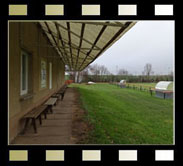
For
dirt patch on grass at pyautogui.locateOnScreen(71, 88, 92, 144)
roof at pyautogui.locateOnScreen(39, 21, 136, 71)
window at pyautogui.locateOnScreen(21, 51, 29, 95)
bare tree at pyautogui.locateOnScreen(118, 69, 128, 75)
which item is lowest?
dirt patch on grass at pyautogui.locateOnScreen(71, 88, 92, 144)

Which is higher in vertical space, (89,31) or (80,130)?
(89,31)

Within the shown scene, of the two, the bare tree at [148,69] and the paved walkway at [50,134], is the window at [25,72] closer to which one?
the paved walkway at [50,134]

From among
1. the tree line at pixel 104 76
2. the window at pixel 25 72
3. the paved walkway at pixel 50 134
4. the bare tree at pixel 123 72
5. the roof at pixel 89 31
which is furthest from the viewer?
the bare tree at pixel 123 72

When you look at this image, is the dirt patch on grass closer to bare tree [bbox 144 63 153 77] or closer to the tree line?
the tree line

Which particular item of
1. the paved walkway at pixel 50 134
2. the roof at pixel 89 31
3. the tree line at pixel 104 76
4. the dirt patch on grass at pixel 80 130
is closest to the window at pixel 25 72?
the paved walkway at pixel 50 134

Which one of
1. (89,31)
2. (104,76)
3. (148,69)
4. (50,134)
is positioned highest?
(148,69)

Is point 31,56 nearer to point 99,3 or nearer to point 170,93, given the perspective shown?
point 99,3

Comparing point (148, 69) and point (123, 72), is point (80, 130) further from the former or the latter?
point (123, 72)

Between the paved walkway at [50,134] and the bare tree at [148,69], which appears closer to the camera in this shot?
the paved walkway at [50,134]

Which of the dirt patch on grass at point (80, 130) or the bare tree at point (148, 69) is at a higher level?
the bare tree at point (148, 69)

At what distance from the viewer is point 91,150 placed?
61.4 inches

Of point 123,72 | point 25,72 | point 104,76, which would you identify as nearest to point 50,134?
point 25,72

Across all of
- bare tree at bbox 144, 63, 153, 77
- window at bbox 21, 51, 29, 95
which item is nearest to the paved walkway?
window at bbox 21, 51, 29, 95
